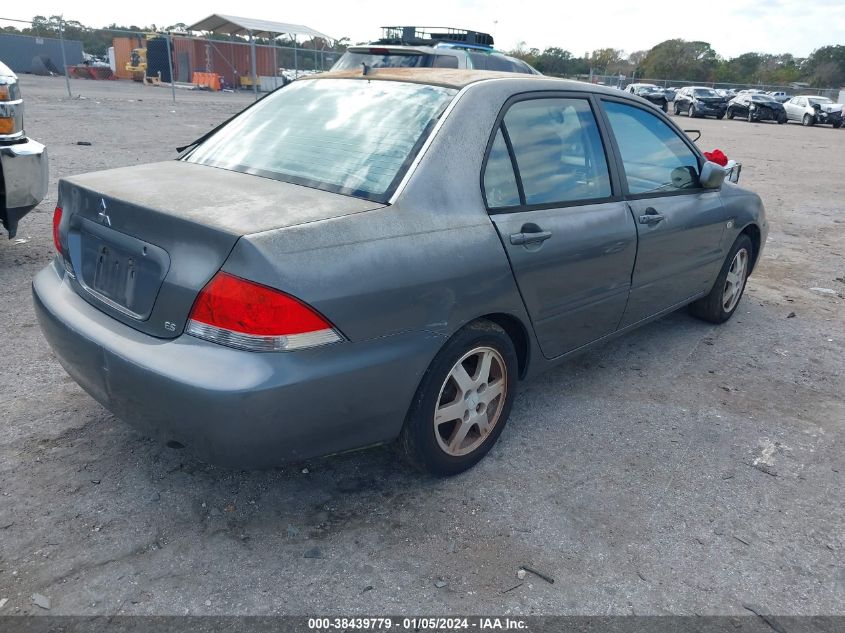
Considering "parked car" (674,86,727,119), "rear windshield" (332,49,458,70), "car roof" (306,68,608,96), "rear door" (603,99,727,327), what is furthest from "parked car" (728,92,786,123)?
"car roof" (306,68,608,96)

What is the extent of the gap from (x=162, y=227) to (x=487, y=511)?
1.63 m

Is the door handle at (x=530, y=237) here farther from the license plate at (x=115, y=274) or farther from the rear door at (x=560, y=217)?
the license plate at (x=115, y=274)

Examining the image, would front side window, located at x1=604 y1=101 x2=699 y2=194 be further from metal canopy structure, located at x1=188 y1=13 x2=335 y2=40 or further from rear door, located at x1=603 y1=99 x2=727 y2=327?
metal canopy structure, located at x1=188 y1=13 x2=335 y2=40

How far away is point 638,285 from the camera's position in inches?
148

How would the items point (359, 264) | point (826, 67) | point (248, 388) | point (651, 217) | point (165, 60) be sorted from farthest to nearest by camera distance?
1. point (826, 67)
2. point (165, 60)
3. point (651, 217)
4. point (359, 264)
5. point (248, 388)

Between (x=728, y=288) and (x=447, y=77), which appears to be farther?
(x=728, y=288)

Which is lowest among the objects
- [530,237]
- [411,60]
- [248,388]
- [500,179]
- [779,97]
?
[779,97]

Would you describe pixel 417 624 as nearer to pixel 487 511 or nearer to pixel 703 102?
pixel 487 511

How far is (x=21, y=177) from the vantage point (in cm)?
468

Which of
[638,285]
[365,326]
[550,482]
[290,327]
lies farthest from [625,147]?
[290,327]

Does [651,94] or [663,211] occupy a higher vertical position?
[663,211]

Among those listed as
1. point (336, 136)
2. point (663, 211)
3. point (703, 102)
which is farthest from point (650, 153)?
point (703, 102)

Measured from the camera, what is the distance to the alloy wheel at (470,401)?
279cm

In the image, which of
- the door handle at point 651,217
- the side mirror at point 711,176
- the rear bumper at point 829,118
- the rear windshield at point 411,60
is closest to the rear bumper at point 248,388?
the door handle at point 651,217
